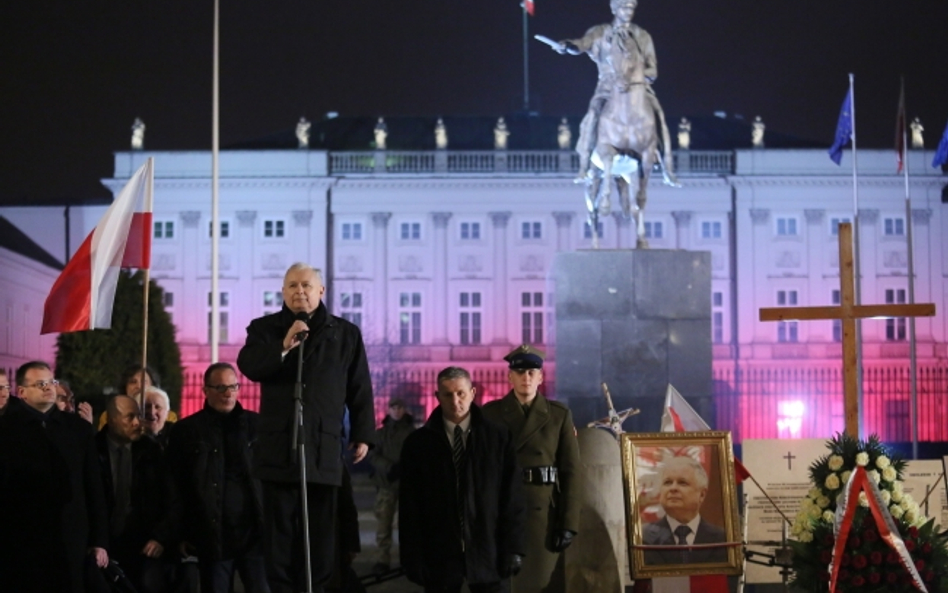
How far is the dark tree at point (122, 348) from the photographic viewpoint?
31.7m

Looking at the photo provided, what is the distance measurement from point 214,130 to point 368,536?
9.07m

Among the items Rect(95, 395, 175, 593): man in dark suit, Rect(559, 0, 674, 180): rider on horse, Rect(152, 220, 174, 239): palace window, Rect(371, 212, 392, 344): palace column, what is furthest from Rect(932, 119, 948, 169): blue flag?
Rect(152, 220, 174, 239): palace window

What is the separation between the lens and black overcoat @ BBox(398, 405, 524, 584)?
6.90 meters

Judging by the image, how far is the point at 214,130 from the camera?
2266cm

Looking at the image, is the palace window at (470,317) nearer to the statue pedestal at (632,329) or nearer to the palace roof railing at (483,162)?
the palace roof railing at (483,162)

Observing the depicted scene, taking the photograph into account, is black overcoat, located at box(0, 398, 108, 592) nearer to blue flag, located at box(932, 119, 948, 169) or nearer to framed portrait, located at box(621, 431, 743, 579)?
framed portrait, located at box(621, 431, 743, 579)

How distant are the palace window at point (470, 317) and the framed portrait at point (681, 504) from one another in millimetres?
49796

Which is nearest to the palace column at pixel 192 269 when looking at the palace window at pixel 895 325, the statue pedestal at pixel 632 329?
the palace window at pixel 895 325

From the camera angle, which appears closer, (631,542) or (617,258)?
(631,542)

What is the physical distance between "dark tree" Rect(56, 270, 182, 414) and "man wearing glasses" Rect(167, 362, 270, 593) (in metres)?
22.5

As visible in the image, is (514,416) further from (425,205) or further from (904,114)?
(425,205)

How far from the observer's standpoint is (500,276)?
58.7 meters

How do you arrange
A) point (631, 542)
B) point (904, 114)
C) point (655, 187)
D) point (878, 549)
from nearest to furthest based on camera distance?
point (878, 549)
point (631, 542)
point (904, 114)
point (655, 187)

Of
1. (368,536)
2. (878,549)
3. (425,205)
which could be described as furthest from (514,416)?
(425,205)
